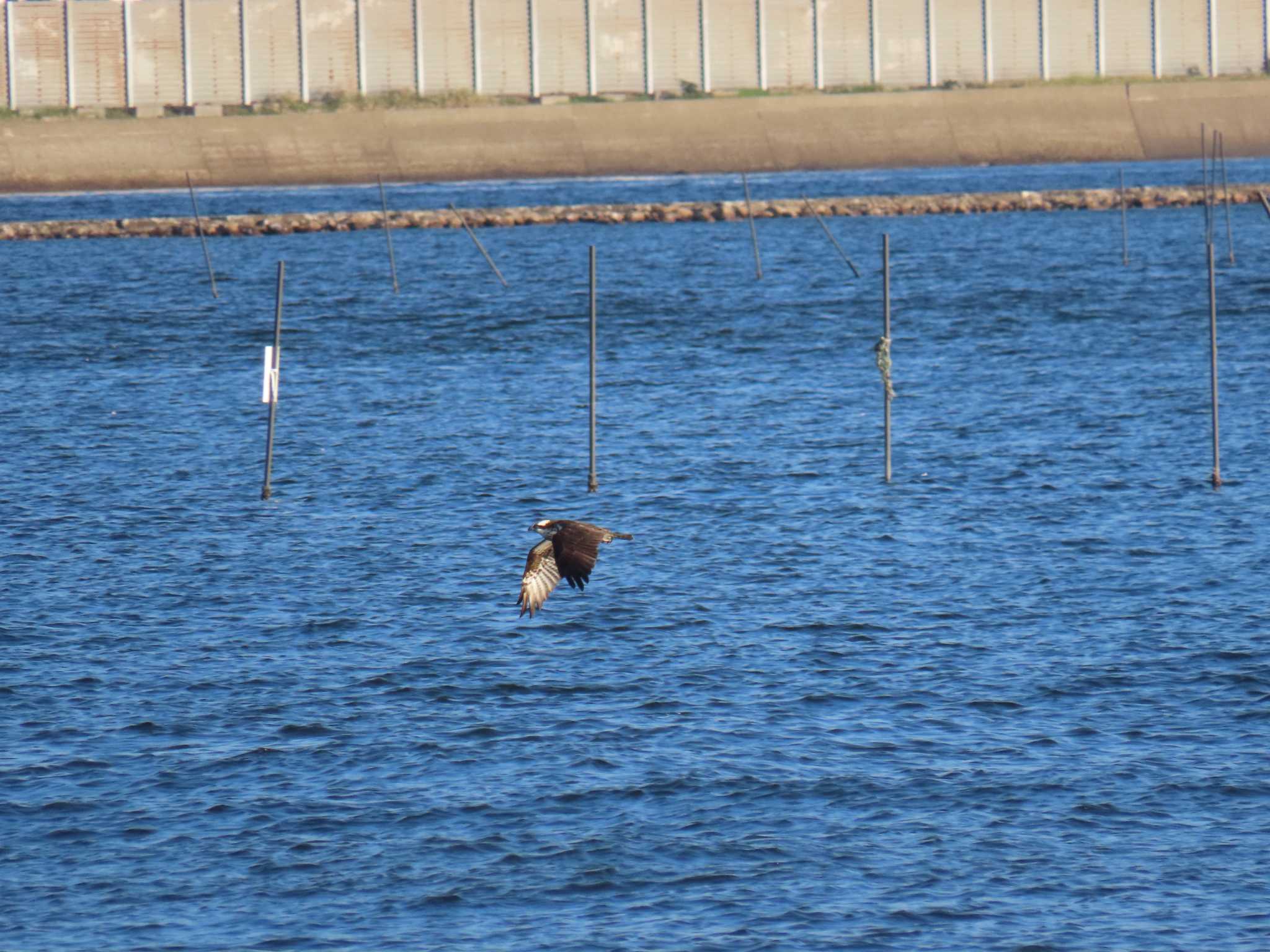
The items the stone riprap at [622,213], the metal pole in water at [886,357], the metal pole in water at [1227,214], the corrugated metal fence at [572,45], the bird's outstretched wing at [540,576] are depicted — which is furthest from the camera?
the corrugated metal fence at [572,45]

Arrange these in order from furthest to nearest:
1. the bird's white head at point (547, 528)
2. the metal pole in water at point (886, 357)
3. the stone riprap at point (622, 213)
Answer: the stone riprap at point (622, 213) → the metal pole in water at point (886, 357) → the bird's white head at point (547, 528)

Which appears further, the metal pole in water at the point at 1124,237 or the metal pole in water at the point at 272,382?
the metal pole in water at the point at 1124,237

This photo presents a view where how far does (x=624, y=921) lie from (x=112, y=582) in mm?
16733

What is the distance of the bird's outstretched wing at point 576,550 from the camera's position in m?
20.1

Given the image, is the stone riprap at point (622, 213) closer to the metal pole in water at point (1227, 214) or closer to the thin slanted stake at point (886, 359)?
the metal pole in water at point (1227, 214)

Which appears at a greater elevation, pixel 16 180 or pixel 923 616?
pixel 16 180

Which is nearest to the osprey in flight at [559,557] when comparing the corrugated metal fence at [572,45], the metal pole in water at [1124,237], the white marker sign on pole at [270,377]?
the white marker sign on pole at [270,377]

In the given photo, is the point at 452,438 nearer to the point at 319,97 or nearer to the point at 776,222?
the point at 776,222

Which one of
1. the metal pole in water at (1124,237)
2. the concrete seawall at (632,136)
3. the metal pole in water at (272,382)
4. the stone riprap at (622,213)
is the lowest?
the metal pole in water at (272,382)

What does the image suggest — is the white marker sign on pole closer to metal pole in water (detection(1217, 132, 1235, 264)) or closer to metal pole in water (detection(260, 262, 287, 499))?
metal pole in water (detection(260, 262, 287, 499))

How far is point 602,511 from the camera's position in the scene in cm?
3906

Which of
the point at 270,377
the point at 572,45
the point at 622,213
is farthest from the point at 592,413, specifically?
the point at 572,45

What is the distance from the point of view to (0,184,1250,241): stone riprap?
364 ft

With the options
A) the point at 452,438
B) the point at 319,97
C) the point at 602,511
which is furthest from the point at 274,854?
the point at 319,97
